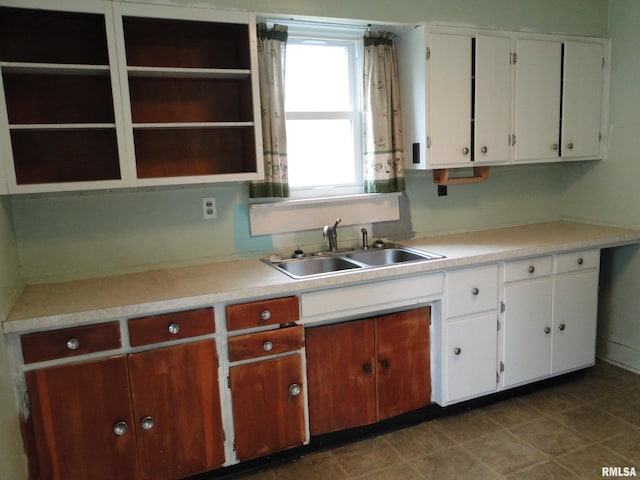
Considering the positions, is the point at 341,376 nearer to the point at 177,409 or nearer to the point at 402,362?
the point at 402,362

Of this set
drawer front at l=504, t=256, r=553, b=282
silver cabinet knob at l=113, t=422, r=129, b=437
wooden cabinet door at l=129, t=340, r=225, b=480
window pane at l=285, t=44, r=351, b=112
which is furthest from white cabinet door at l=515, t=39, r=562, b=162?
silver cabinet knob at l=113, t=422, r=129, b=437

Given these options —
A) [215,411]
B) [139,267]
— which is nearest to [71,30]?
[139,267]

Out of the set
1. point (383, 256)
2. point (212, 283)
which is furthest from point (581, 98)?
point (212, 283)

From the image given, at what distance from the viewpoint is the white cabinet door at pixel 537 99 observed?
2.91 meters

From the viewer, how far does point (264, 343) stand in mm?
2141

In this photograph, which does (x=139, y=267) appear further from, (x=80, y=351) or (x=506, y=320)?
(x=506, y=320)

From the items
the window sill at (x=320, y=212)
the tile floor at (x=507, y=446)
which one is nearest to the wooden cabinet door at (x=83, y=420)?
the tile floor at (x=507, y=446)

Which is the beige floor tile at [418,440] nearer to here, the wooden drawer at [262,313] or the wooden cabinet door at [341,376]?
the wooden cabinet door at [341,376]

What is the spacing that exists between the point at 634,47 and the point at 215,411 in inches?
126

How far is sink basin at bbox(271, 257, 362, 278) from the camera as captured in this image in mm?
2553

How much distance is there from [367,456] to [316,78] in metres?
2.05

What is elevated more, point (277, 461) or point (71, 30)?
point (71, 30)

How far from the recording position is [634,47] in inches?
118

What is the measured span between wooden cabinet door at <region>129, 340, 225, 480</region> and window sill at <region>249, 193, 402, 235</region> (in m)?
0.83
